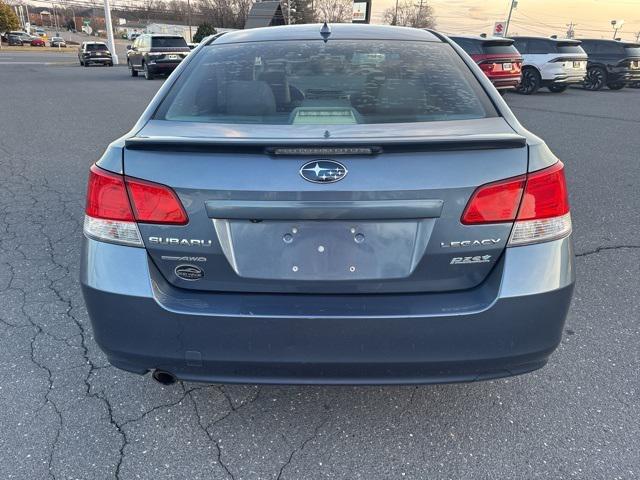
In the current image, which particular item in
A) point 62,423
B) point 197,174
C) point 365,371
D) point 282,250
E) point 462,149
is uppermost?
point 462,149

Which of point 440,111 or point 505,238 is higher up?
point 440,111

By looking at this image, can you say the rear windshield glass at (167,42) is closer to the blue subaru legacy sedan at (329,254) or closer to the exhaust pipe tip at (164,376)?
the blue subaru legacy sedan at (329,254)

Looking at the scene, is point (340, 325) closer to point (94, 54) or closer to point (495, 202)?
point (495, 202)

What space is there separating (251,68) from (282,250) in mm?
1295

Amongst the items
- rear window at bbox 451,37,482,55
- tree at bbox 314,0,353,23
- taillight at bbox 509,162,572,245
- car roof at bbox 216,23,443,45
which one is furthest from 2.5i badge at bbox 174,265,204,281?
tree at bbox 314,0,353,23

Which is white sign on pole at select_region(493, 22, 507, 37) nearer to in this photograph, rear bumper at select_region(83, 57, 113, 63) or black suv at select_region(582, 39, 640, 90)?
black suv at select_region(582, 39, 640, 90)

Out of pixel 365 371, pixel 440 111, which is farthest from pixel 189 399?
pixel 440 111

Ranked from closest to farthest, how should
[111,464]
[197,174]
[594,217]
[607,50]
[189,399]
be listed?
[197,174], [111,464], [189,399], [594,217], [607,50]

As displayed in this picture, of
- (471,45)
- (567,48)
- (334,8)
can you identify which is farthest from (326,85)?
(334,8)

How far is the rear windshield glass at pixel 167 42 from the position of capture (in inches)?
882

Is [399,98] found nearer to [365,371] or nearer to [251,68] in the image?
[251,68]

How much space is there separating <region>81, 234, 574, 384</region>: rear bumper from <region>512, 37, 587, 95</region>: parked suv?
17.5 meters

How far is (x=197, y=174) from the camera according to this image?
1.69 metres

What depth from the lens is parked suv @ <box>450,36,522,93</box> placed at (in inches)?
564
